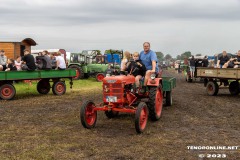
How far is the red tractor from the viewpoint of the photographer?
673cm

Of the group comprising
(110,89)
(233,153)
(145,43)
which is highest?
(145,43)

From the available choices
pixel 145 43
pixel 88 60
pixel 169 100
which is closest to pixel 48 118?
pixel 145 43

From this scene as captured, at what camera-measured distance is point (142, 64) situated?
7922mm

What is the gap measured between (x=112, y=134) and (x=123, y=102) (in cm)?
88

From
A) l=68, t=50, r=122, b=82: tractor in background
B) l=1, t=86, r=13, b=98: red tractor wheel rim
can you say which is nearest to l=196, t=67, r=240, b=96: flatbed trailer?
l=1, t=86, r=13, b=98: red tractor wheel rim

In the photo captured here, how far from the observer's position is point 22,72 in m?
12.4

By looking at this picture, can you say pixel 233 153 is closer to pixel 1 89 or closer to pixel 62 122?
pixel 62 122

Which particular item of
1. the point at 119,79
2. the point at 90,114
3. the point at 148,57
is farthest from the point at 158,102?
the point at 90,114

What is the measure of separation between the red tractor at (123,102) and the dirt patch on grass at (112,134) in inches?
9.4

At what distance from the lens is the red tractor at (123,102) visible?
6.73 metres

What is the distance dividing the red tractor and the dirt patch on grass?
239 millimetres

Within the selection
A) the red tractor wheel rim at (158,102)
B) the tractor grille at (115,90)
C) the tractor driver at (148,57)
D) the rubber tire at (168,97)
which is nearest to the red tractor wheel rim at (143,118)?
the tractor grille at (115,90)

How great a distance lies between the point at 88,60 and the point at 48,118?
56.6ft

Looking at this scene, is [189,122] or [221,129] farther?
[189,122]
